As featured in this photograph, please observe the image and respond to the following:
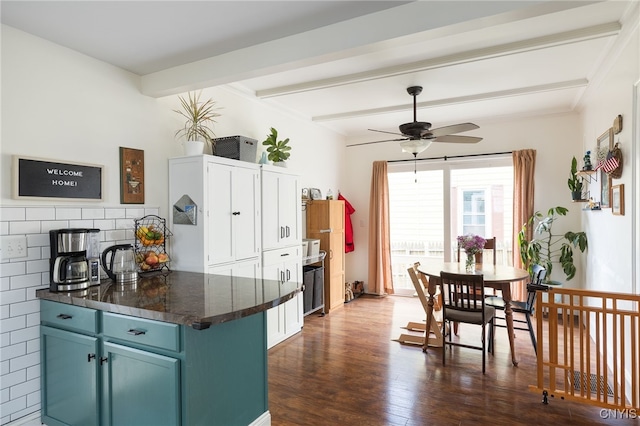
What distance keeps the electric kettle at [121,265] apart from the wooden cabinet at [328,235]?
9.42 feet

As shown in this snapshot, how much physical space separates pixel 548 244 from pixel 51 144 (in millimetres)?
5583

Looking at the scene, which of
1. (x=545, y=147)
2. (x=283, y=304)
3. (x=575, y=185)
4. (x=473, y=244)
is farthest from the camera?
(x=545, y=147)

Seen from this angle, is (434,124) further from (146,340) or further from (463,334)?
(146,340)

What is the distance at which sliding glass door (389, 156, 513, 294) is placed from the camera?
5477 mm

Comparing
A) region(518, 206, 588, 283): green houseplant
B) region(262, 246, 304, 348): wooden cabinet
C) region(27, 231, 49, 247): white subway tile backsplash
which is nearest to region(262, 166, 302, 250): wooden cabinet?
region(262, 246, 304, 348): wooden cabinet

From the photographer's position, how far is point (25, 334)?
2332 millimetres

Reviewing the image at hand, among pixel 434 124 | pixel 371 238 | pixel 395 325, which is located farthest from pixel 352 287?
pixel 434 124

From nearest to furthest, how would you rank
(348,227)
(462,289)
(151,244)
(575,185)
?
(151,244), (462,289), (575,185), (348,227)

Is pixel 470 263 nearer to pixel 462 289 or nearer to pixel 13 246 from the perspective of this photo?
pixel 462 289

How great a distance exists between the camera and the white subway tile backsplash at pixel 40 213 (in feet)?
7.68

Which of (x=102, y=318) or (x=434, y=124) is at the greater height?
(x=434, y=124)

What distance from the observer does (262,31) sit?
240 cm

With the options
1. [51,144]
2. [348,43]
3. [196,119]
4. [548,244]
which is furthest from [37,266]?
[548,244]

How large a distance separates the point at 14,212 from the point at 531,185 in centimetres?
577
